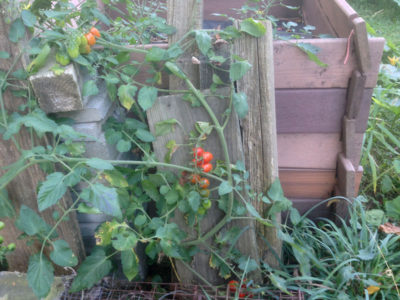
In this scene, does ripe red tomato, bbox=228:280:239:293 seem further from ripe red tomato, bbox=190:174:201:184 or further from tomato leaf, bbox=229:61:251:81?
tomato leaf, bbox=229:61:251:81

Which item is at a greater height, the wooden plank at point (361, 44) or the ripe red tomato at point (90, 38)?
the ripe red tomato at point (90, 38)

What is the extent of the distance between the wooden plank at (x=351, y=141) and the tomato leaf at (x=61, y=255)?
1.31 metres

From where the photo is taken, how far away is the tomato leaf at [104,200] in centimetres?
109

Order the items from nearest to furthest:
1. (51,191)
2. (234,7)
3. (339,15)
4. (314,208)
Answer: (51,191) < (339,15) < (314,208) < (234,7)

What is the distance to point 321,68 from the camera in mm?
1603

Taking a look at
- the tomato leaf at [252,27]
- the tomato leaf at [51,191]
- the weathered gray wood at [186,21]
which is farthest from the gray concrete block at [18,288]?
the tomato leaf at [252,27]

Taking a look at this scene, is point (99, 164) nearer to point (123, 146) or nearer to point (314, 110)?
point (123, 146)

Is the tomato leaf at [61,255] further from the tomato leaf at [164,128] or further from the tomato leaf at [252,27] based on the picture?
the tomato leaf at [252,27]

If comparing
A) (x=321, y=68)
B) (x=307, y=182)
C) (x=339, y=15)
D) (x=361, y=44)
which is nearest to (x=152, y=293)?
(x=307, y=182)

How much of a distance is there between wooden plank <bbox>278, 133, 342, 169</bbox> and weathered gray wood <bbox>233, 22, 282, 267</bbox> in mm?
313

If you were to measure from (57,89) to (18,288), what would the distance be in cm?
97

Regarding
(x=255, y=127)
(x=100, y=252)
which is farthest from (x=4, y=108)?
(x=255, y=127)

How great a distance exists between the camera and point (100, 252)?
4.73ft

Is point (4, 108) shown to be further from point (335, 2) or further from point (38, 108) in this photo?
point (335, 2)
